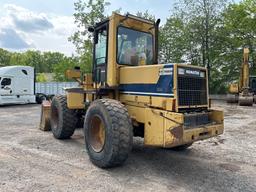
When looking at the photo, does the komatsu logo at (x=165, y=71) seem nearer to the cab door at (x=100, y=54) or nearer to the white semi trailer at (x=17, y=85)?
the cab door at (x=100, y=54)

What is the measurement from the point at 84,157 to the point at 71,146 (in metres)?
1.11

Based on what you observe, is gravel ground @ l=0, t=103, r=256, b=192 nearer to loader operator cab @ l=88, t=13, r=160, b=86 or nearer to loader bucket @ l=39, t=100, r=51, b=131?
loader bucket @ l=39, t=100, r=51, b=131

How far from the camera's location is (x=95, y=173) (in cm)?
561

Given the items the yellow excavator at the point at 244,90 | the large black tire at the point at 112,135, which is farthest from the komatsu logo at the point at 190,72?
the yellow excavator at the point at 244,90

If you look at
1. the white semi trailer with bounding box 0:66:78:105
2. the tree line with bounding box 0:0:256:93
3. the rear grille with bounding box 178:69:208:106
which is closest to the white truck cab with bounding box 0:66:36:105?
the white semi trailer with bounding box 0:66:78:105

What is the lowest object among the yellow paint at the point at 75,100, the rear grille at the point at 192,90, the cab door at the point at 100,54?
the yellow paint at the point at 75,100

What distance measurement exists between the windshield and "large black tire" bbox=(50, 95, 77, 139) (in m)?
2.35

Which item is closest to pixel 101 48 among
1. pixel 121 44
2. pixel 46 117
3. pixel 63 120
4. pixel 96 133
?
pixel 121 44

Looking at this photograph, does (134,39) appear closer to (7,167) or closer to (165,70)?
(165,70)

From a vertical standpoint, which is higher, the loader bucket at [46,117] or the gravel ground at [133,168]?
the loader bucket at [46,117]

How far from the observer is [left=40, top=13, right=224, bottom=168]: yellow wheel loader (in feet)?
18.1

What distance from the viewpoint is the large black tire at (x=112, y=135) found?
217 inches

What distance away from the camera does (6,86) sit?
20.7 metres

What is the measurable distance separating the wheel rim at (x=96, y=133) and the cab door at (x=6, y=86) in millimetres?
16004
